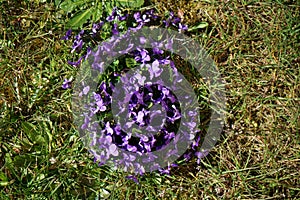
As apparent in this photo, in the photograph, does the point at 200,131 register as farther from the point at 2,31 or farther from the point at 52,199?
the point at 2,31

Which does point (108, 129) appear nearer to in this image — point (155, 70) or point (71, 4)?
point (155, 70)

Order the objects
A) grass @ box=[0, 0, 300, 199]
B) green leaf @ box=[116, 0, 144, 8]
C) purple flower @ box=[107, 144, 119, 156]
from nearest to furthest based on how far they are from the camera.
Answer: purple flower @ box=[107, 144, 119, 156] < grass @ box=[0, 0, 300, 199] < green leaf @ box=[116, 0, 144, 8]

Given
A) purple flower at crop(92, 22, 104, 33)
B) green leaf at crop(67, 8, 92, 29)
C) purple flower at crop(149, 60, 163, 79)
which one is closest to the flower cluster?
purple flower at crop(149, 60, 163, 79)

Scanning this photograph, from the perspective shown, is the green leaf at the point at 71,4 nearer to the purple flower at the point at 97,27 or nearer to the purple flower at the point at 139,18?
the purple flower at the point at 97,27

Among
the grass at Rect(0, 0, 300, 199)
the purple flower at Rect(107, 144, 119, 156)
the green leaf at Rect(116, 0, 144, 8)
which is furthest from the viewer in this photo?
the green leaf at Rect(116, 0, 144, 8)

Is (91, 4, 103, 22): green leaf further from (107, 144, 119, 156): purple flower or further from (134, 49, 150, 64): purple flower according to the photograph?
(107, 144, 119, 156): purple flower

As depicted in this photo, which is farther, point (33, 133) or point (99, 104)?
point (33, 133)

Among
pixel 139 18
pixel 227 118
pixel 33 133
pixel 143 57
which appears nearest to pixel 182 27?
pixel 139 18
